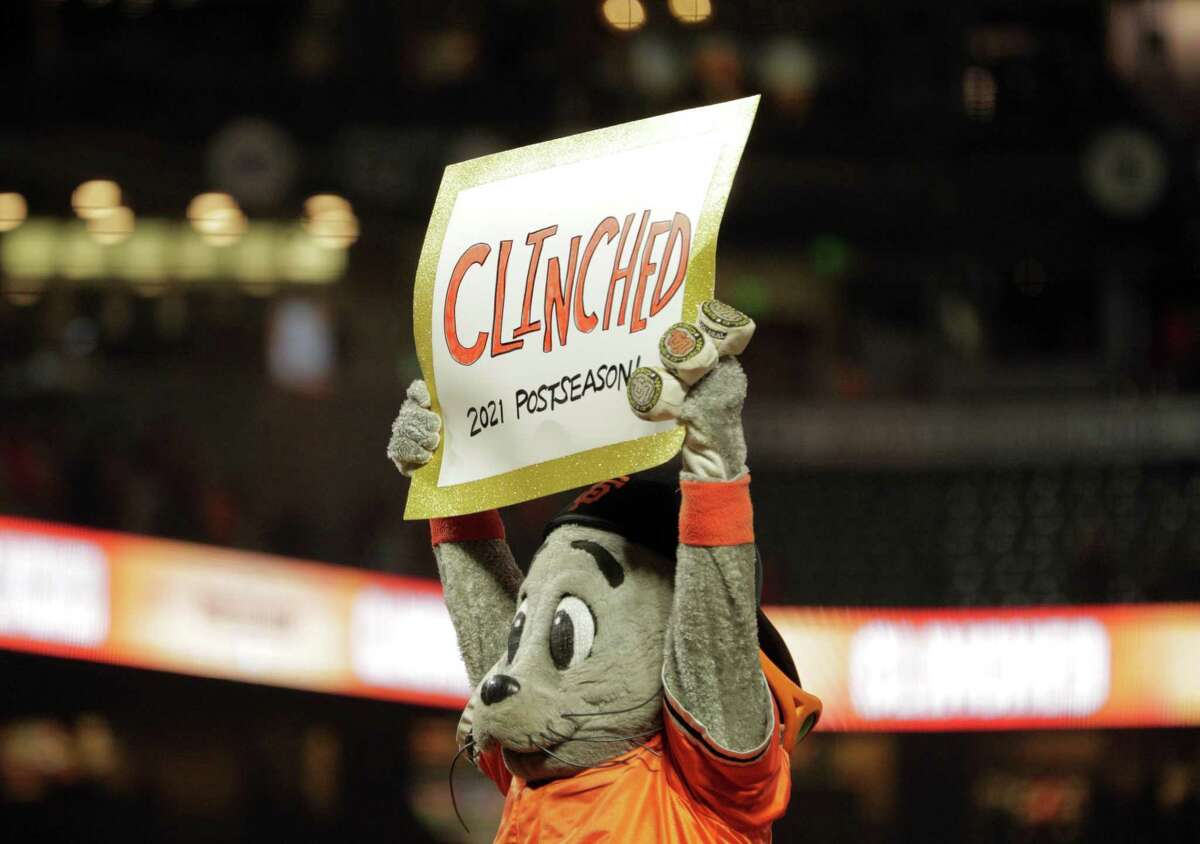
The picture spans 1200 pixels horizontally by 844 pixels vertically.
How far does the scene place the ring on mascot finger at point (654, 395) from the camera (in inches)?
44.6

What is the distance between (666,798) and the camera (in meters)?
1.26

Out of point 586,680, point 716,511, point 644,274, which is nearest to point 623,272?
point 644,274

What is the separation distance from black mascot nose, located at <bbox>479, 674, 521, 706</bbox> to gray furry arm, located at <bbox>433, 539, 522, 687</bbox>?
0.55ft

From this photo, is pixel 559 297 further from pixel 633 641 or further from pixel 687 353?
pixel 633 641

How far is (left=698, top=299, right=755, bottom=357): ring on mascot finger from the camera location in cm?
116

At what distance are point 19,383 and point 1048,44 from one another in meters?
3.47

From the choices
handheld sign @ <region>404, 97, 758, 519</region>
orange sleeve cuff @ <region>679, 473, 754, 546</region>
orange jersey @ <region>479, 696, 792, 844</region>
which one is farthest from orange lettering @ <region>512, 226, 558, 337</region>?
orange jersey @ <region>479, 696, 792, 844</region>

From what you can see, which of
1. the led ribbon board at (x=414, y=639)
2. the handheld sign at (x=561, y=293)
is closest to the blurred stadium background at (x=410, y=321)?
the led ribbon board at (x=414, y=639)

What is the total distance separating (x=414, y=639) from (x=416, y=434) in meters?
2.81

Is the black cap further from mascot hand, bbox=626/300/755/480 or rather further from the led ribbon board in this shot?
the led ribbon board

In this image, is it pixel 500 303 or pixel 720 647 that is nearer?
pixel 720 647

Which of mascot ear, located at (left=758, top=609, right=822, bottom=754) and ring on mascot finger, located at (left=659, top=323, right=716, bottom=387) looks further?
mascot ear, located at (left=758, top=609, right=822, bottom=754)

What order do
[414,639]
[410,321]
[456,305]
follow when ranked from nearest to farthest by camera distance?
[456,305], [414,639], [410,321]

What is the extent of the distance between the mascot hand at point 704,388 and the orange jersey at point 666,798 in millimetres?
Result: 204
